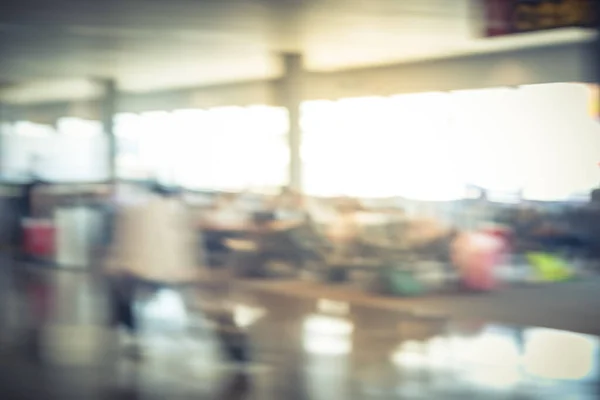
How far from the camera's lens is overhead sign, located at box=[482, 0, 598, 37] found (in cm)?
1066

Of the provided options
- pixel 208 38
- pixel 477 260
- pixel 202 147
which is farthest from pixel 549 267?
pixel 208 38

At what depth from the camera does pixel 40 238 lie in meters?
18.3

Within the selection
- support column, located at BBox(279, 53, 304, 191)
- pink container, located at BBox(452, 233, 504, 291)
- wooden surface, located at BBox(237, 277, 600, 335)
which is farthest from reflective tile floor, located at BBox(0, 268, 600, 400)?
support column, located at BBox(279, 53, 304, 191)

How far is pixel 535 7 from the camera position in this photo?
10.7 meters

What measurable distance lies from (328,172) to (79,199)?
16.2 feet

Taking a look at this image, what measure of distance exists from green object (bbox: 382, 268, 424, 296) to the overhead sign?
4.14 m

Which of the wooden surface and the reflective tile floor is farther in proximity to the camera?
the wooden surface

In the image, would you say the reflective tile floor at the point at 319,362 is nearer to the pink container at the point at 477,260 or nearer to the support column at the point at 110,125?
the pink container at the point at 477,260

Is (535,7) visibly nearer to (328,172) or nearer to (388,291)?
(388,291)

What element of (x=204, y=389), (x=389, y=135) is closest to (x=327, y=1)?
(x=389, y=135)

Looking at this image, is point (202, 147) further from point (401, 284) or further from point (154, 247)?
point (154, 247)

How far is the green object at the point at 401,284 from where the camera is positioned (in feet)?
44.4

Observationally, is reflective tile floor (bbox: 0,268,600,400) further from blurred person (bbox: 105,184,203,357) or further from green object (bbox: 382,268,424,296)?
green object (bbox: 382,268,424,296)

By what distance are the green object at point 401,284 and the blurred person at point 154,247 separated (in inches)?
195
